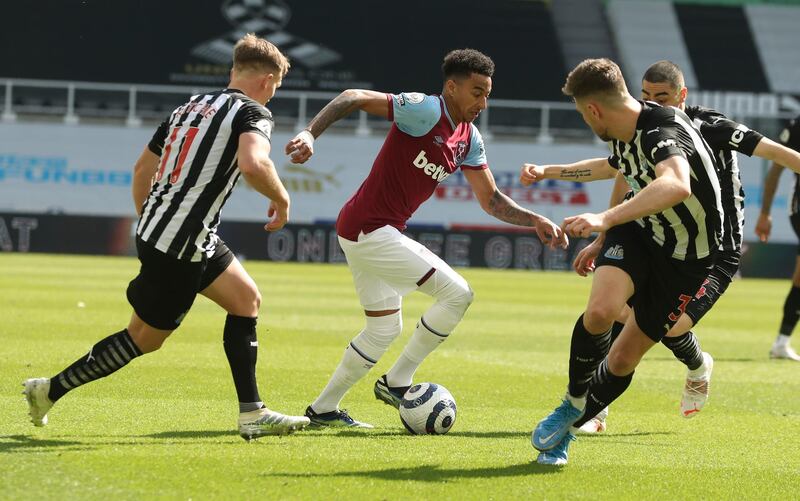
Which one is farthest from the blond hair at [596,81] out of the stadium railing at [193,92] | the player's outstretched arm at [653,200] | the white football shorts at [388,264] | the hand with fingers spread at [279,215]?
the stadium railing at [193,92]

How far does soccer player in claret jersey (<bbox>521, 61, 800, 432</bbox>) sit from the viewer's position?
6574mm

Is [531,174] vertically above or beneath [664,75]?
beneath

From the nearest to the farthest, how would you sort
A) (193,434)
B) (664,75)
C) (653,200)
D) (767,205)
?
(653,200)
(193,434)
(664,75)
(767,205)

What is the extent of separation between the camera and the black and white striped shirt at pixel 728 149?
21.6 ft

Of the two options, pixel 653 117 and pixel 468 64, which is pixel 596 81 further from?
pixel 468 64

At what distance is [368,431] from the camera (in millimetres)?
6434

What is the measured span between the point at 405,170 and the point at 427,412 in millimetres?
1371

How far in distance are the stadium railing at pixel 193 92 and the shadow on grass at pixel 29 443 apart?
26.4 m

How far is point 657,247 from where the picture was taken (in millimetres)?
5727

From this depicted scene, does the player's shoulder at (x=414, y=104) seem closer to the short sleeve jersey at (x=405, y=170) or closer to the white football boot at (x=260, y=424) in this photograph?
the short sleeve jersey at (x=405, y=170)

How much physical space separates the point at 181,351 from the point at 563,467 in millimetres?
5494

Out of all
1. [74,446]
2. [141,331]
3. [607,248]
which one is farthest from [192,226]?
[607,248]

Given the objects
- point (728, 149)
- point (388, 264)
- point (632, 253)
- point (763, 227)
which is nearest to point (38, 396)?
point (388, 264)

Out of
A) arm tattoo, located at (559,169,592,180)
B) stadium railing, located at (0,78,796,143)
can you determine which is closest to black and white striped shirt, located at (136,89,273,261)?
arm tattoo, located at (559,169,592,180)
